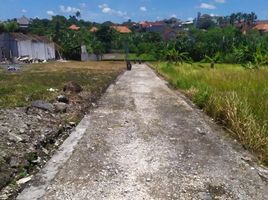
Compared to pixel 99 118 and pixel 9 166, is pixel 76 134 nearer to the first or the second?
pixel 99 118

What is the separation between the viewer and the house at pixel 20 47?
5566 centimetres

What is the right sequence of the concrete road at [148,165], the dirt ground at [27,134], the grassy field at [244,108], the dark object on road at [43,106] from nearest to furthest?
the concrete road at [148,165] < the dirt ground at [27,134] < the grassy field at [244,108] < the dark object on road at [43,106]

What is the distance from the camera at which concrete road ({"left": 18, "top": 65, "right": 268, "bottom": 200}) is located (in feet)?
17.2

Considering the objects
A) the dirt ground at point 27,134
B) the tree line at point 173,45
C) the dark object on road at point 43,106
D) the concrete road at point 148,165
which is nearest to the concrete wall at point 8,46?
the tree line at point 173,45

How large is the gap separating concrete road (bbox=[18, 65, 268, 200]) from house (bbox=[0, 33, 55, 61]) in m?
46.0

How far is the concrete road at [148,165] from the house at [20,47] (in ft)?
151

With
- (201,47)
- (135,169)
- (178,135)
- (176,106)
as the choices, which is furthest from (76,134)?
(201,47)

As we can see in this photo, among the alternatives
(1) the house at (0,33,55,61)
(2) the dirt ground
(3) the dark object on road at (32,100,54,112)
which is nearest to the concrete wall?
(1) the house at (0,33,55,61)

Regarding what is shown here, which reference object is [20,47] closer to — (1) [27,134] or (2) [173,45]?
(2) [173,45]

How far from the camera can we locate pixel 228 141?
26.0ft

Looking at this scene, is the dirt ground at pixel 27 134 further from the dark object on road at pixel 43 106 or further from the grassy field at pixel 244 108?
the grassy field at pixel 244 108

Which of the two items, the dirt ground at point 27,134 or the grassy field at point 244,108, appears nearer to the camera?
the dirt ground at point 27,134

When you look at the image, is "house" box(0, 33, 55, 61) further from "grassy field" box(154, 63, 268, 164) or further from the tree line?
"grassy field" box(154, 63, 268, 164)

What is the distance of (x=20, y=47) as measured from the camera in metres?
56.3
